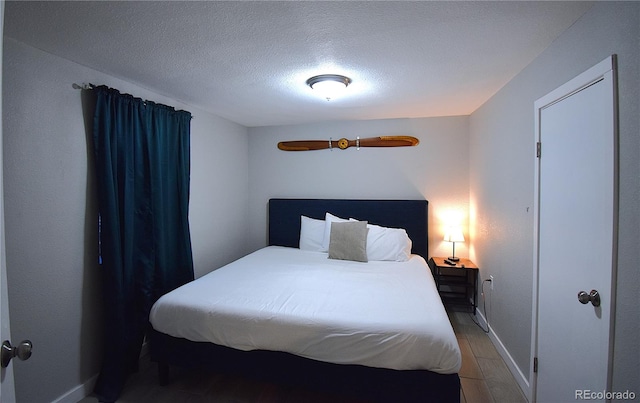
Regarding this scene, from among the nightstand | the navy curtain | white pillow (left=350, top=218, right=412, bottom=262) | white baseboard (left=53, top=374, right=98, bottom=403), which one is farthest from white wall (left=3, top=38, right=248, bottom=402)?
the nightstand

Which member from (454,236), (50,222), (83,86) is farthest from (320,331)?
(83,86)

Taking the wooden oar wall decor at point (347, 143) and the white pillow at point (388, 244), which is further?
the wooden oar wall decor at point (347, 143)

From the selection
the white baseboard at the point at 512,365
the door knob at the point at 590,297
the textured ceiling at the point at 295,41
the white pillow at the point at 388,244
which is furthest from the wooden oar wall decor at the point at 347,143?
the door knob at the point at 590,297

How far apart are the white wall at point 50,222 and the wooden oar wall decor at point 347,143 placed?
6.57ft

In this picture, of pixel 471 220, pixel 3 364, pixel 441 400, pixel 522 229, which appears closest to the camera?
pixel 3 364

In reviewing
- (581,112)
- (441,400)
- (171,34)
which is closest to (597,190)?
(581,112)

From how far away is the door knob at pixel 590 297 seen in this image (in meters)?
1.27

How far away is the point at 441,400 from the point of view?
158cm

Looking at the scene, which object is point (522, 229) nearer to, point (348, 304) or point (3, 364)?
point (348, 304)

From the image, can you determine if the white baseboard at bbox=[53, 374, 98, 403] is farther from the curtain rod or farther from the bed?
the curtain rod

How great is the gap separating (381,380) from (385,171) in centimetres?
248

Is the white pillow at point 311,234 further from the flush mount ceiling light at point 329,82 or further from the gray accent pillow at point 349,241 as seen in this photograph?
the flush mount ceiling light at point 329,82

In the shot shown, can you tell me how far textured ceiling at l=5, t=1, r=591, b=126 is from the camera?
1.37m

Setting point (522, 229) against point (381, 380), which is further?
point (522, 229)
